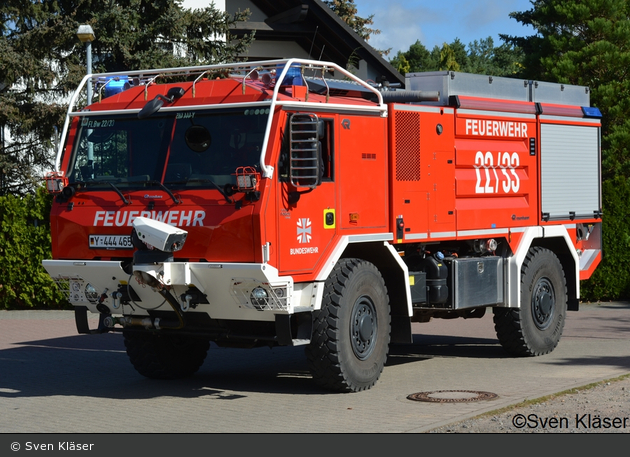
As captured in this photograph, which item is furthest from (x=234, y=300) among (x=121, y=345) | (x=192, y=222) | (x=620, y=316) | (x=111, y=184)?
(x=620, y=316)

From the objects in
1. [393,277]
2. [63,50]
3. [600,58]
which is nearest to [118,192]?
[393,277]

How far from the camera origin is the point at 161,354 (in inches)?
418

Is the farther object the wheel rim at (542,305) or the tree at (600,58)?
the tree at (600,58)

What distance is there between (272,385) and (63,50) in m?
12.9

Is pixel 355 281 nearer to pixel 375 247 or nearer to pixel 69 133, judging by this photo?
pixel 375 247

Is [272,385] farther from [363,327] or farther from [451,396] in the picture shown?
[451,396]

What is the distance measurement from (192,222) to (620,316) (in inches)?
390

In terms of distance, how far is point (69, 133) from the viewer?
996 cm

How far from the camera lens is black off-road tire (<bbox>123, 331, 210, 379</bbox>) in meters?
10.6

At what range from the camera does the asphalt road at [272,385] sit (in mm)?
8305

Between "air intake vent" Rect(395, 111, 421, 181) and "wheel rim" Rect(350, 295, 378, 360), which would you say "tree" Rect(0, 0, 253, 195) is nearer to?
"air intake vent" Rect(395, 111, 421, 181)

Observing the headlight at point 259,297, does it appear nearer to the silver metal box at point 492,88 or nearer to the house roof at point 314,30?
the silver metal box at point 492,88

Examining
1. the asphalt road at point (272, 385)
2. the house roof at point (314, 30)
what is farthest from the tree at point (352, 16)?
the asphalt road at point (272, 385)

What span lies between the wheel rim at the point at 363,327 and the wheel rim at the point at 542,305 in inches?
124
